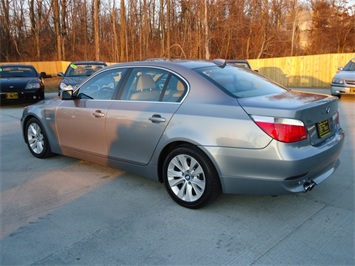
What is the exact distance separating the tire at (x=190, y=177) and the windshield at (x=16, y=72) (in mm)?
10957

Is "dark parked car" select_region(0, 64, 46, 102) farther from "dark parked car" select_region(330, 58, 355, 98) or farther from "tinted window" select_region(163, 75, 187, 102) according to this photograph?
"dark parked car" select_region(330, 58, 355, 98)

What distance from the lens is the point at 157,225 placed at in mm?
3145

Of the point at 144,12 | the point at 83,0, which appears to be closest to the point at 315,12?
the point at 144,12

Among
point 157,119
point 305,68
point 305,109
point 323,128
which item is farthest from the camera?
point 305,68

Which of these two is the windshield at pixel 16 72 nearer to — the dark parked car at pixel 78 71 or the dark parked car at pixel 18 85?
the dark parked car at pixel 18 85

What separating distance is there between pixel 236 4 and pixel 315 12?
9148 mm

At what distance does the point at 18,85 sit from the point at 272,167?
10910 millimetres

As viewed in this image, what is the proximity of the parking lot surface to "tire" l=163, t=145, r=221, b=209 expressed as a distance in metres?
0.14

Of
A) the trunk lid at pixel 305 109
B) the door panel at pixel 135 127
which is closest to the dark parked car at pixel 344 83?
the trunk lid at pixel 305 109

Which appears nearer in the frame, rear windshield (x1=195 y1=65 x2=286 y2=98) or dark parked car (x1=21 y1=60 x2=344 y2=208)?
dark parked car (x1=21 y1=60 x2=344 y2=208)

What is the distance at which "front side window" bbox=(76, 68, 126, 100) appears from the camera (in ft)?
13.9

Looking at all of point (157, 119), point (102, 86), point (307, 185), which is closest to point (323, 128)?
point (307, 185)

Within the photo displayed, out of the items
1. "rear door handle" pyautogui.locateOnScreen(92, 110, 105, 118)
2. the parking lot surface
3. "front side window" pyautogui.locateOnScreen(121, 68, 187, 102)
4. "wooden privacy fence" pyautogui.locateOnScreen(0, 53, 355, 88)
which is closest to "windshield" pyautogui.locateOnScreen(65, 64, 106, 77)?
the parking lot surface

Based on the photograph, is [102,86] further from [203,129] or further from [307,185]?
[307,185]
